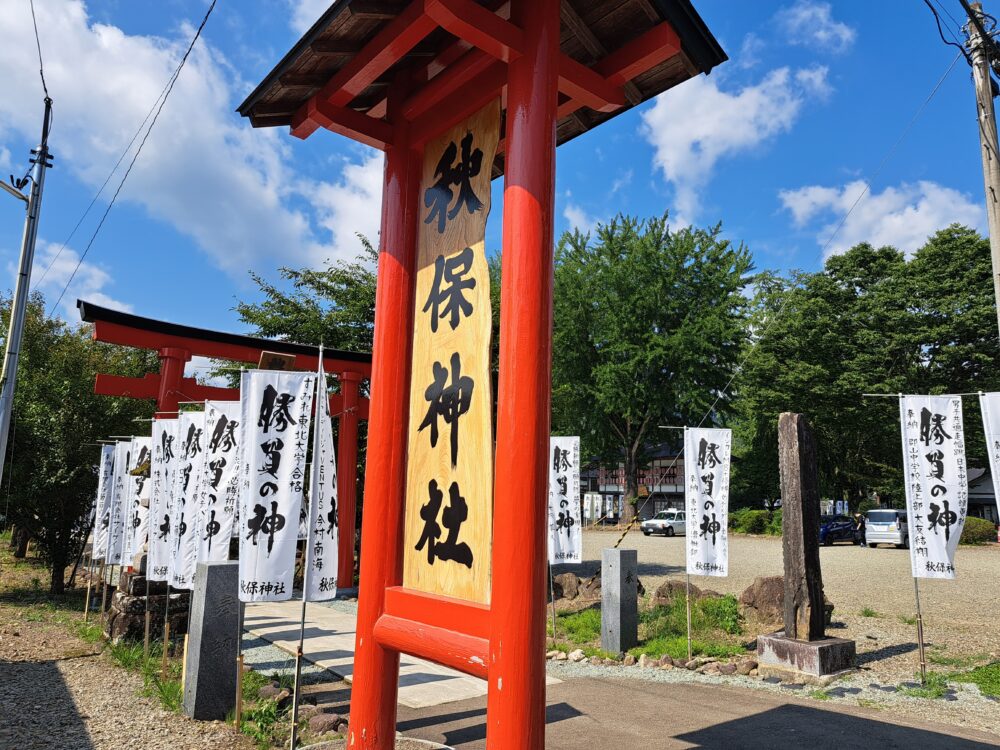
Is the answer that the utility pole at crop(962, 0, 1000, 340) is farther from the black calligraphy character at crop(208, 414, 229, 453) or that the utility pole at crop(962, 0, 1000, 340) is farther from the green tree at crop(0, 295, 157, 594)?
the green tree at crop(0, 295, 157, 594)

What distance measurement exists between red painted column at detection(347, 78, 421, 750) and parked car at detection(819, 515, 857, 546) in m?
29.3

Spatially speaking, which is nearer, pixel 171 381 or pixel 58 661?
pixel 58 661

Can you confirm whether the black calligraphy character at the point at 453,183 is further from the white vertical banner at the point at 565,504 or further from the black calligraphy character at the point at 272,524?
the white vertical banner at the point at 565,504

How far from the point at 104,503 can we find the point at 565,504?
8823mm

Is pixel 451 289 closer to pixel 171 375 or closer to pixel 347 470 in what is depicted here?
pixel 171 375

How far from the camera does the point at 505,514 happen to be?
332 cm

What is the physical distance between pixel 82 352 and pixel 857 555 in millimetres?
25927

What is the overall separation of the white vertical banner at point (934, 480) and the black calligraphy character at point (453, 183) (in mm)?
6883

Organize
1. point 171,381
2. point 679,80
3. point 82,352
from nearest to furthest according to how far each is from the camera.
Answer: point 679,80
point 171,381
point 82,352

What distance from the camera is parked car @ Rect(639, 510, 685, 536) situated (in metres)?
34.8

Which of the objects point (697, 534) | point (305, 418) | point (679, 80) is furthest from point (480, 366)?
point (697, 534)

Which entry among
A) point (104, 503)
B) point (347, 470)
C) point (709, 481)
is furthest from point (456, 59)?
point (104, 503)

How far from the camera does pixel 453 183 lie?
14.0 feet

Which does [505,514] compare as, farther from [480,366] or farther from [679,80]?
[679,80]
